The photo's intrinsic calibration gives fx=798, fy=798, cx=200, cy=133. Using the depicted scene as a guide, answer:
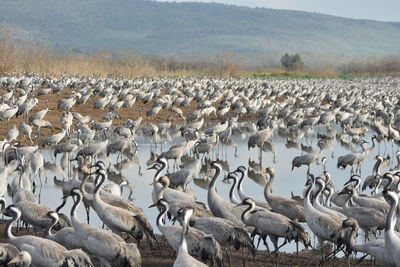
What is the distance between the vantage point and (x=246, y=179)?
16.9m

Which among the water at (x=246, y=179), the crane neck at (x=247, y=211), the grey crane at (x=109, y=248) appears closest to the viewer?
the grey crane at (x=109, y=248)

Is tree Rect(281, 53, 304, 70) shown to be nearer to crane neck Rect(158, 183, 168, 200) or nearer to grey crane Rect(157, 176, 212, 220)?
crane neck Rect(158, 183, 168, 200)

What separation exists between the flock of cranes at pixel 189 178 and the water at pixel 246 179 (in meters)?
0.10

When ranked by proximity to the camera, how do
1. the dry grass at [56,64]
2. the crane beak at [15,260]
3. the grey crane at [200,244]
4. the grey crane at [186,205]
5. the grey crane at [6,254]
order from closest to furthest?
1. the crane beak at [15,260]
2. the grey crane at [6,254]
3. the grey crane at [200,244]
4. the grey crane at [186,205]
5. the dry grass at [56,64]

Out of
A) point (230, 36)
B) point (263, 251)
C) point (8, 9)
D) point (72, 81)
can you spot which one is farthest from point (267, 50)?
point (263, 251)

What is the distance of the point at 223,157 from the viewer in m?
19.9

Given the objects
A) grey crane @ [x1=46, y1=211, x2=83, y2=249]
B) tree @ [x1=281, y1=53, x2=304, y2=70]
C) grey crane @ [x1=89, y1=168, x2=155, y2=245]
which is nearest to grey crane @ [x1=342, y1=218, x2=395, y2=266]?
grey crane @ [x1=89, y1=168, x2=155, y2=245]

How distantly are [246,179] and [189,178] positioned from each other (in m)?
3.06

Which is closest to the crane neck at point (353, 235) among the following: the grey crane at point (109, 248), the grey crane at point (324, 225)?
the grey crane at point (324, 225)

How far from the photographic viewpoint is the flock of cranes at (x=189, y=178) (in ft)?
29.0

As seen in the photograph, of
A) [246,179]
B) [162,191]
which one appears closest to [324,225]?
[162,191]

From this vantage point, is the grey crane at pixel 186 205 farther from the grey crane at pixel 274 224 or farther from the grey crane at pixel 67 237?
the grey crane at pixel 67 237

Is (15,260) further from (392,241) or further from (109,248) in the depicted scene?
(392,241)

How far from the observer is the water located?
13.7 meters
